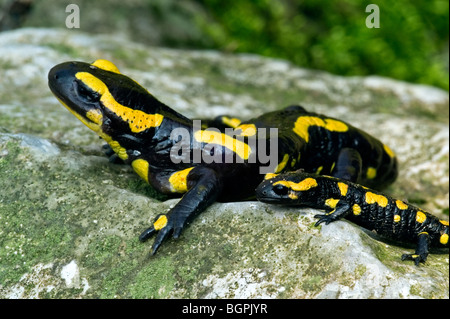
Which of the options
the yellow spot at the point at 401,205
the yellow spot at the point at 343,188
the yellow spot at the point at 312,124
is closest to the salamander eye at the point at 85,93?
the yellow spot at the point at 312,124

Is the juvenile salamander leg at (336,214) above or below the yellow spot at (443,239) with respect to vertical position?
above

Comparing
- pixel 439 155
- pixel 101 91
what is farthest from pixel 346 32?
pixel 101 91

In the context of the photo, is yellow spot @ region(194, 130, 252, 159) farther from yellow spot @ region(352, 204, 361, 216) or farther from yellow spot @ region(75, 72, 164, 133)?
yellow spot @ region(352, 204, 361, 216)

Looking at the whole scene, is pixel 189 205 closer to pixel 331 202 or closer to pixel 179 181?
pixel 179 181

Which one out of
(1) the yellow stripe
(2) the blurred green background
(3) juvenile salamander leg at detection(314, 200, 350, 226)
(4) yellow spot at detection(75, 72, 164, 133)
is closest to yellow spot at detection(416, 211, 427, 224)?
(3) juvenile salamander leg at detection(314, 200, 350, 226)

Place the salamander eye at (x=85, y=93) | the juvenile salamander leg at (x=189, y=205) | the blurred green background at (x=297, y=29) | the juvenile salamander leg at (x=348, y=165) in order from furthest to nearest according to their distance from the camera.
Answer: the blurred green background at (x=297, y=29) → the juvenile salamander leg at (x=348, y=165) → the salamander eye at (x=85, y=93) → the juvenile salamander leg at (x=189, y=205)

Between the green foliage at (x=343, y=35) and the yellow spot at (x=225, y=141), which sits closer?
the yellow spot at (x=225, y=141)

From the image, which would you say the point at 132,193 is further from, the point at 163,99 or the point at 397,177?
the point at 397,177

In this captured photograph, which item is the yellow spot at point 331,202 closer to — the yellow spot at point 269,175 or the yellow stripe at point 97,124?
the yellow spot at point 269,175

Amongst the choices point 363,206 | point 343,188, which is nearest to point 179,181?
point 343,188
